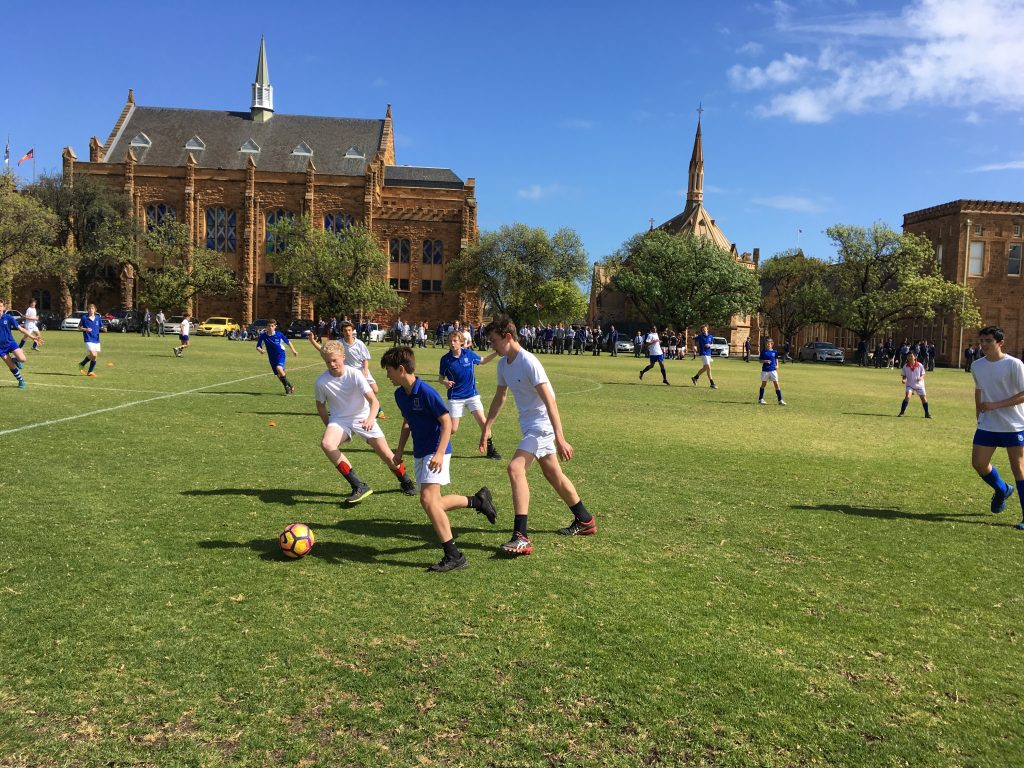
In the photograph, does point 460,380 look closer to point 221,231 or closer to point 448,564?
point 448,564

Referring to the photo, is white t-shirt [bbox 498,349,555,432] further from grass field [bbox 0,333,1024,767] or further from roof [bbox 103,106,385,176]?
roof [bbox 103,106,385,176]

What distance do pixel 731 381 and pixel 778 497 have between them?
22.2 metres

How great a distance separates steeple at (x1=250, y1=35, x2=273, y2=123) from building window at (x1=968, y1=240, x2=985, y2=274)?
228 feet

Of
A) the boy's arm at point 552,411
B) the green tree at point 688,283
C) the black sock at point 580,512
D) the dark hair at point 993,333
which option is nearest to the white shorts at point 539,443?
the boy's arm at point 552,411

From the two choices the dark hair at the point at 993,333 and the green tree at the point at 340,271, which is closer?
the dark hair at the point at 993,333

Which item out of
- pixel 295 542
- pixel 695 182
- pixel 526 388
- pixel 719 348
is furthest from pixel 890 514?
pixel 695 182

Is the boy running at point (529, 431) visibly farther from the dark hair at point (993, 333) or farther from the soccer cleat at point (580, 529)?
the dark hair at point (993, 333)

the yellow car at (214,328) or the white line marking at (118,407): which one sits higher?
the yellow car at (214,328)

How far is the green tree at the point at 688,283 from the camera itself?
64.5 metres

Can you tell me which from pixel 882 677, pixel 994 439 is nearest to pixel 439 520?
pixel 882 677

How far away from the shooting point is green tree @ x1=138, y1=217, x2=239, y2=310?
6044cm

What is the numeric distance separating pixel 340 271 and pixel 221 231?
17663 millimetres

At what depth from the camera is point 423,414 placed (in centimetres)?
571

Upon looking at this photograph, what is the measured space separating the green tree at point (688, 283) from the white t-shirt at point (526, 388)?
59435 mm
